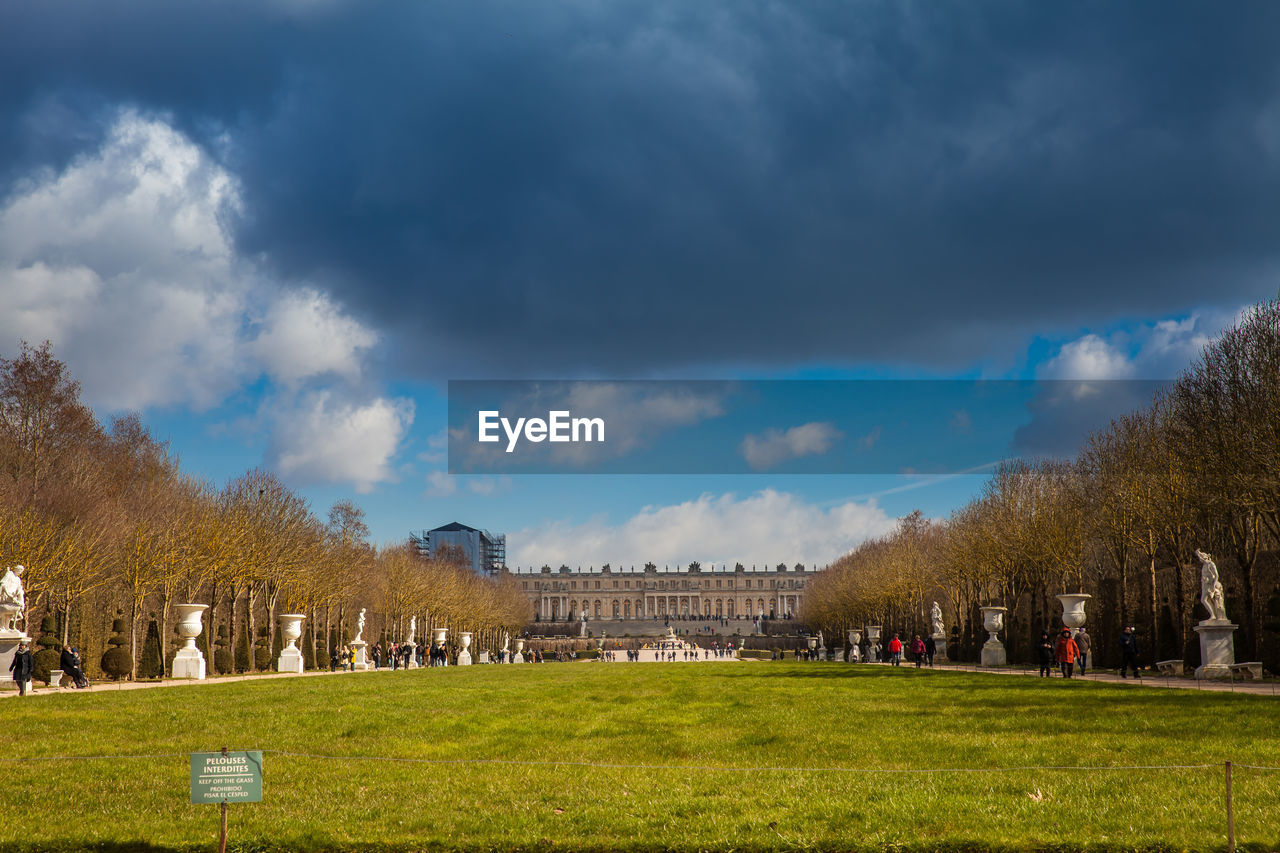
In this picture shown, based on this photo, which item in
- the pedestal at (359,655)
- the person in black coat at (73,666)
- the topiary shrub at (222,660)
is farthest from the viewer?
the pedestal at (359,655)

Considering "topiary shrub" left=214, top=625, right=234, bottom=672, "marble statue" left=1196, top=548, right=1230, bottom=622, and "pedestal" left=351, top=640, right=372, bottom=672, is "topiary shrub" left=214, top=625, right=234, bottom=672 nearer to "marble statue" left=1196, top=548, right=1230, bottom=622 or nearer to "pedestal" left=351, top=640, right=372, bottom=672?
"pedestal" left=351, top=640, right=372, bottom=672

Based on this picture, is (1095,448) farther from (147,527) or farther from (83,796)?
(83,796)

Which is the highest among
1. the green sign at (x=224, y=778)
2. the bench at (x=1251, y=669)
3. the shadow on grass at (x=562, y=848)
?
the green sign at (x=224, y=778)

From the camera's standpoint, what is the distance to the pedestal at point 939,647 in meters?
63.2

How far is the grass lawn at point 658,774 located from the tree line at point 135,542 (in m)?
20.5

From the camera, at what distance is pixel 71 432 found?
186ft

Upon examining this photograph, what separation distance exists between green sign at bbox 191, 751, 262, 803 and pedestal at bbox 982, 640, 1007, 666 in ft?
157

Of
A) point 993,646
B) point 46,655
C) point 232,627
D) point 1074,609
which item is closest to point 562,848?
point 46,655

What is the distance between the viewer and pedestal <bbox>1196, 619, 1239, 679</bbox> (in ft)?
106

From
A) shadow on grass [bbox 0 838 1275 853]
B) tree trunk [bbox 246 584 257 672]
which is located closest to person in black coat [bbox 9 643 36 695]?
tree trunk [bbox 246 584 257 672]

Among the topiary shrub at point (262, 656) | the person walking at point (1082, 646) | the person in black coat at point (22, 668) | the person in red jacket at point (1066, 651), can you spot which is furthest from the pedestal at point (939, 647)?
the person in black coat at point (22, 668)

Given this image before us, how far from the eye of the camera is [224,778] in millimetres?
8859

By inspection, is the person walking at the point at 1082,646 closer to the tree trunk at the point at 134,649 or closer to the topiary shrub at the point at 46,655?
the tree trunk at the point at 134,649

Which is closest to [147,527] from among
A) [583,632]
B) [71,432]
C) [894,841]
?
[71,432]
